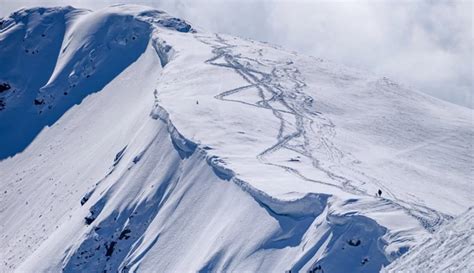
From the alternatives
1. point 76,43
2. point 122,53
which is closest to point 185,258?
point 122,53

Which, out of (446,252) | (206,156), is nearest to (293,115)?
(206,156)

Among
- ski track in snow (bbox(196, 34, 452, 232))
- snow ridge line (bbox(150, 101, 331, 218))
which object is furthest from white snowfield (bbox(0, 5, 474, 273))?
ski track in snow (bbox(196, 34, 452, 232))

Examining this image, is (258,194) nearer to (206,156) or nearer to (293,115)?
(206,156)

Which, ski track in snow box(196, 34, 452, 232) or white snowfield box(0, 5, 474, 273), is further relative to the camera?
ski track in snow box(196, 34, 452, 232)

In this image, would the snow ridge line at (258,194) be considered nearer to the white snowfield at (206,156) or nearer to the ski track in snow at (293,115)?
the white snowfield at (206,156)

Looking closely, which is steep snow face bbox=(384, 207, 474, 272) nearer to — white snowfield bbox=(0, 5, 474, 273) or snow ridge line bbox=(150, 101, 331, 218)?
white snowfield bbox=(0, 5, 474, 273)

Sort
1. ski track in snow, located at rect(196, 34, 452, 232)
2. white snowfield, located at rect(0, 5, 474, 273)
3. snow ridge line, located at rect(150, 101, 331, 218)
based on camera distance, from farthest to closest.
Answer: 1. ski track in snow, located at rect(196, 34, 452, 232)
2. snow ridge line, located at rect(150, 101, 331, 218)
3. white snowfield, located at rect(0, 5, 474, 273)
